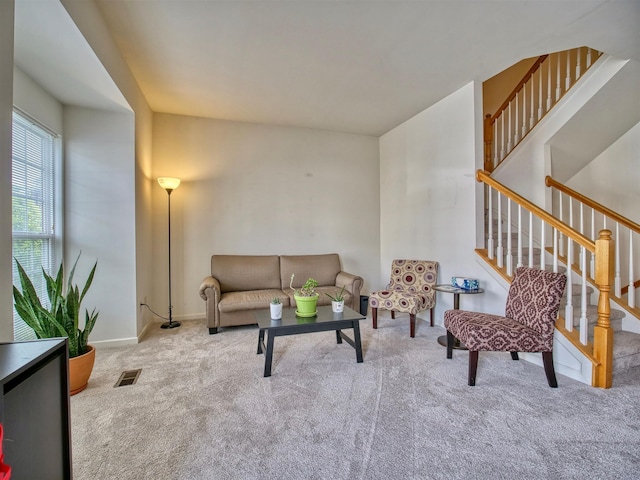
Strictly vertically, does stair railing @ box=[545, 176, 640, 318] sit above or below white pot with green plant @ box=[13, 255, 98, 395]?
above

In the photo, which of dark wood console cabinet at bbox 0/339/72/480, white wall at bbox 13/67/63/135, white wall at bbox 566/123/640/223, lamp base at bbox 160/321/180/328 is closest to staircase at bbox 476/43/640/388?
white wall at bbox 566/123/640/223

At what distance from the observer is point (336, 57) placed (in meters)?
2.80

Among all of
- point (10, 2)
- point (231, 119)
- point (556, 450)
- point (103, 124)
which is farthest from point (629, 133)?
point (103, 124)

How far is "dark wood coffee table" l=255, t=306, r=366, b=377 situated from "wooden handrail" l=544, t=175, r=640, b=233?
2.74 metres

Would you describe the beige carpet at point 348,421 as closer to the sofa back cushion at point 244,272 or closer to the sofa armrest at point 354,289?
the sofa armrest at point 354,289

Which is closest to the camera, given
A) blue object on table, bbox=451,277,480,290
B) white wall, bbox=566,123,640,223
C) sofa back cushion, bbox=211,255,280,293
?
blue object on table, bbox=451,277,480,290

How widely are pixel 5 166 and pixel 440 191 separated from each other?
12.1 feet

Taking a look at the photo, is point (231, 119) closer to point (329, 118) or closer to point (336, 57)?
point (329, 118)

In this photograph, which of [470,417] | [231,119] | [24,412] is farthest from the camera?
[231,119]

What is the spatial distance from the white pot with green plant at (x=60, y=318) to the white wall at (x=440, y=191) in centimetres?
347

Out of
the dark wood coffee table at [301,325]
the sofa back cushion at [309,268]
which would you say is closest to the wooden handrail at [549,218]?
the dark wood coffee table at [301,325]

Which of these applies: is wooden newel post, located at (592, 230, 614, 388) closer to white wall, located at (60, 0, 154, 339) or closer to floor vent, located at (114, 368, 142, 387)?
floor vent, located at (114, 368, 142, 387)

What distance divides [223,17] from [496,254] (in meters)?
3.29

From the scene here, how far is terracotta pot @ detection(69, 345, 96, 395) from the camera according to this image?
2.10m
